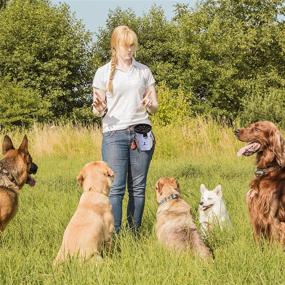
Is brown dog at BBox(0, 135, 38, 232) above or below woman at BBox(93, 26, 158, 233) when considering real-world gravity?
below

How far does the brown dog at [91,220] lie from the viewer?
16.8ft

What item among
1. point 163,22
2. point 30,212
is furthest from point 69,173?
point 163,22

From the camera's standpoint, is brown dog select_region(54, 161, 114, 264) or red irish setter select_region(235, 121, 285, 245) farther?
red irish setter select_region(235, 121, 285, 245)

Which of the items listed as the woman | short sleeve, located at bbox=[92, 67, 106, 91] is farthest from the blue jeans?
short sleeve, located at bbox=[92, 67, 106, 91]

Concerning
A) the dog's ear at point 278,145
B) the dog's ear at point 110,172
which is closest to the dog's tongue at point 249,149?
the dog's ear at point 278,145

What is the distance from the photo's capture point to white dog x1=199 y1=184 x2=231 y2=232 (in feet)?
22.0

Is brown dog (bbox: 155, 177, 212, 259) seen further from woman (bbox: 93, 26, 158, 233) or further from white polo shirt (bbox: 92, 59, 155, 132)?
white polo shirt (bbox: 92, 59, 155, 132)

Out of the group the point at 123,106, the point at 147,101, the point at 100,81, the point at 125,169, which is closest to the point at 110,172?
the point at 125,169

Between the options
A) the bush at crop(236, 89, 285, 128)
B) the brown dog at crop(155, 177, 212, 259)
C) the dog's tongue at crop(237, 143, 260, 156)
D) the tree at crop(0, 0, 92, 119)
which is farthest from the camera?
the tree at crop(0, 0, 92, 119)

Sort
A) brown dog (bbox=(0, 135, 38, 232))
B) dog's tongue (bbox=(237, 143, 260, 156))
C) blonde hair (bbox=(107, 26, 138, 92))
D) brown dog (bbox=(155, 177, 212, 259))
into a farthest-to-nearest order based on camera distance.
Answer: brown dog (bbox=(0, 135, 38, 232)), blonde hair (bbox=(107, 26, 138, 92)), dog's tongue (bbox=(237, 143, 260, 156)), brown dog (bbox=(155, 177, 212, 259))

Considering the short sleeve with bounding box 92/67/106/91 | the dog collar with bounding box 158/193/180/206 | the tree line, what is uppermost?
the tree line

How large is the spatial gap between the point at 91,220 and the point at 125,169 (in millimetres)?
1158

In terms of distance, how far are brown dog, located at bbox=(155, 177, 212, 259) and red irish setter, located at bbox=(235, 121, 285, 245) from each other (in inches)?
27.4

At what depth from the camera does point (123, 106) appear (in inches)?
250
